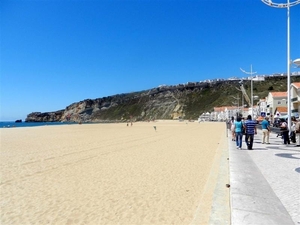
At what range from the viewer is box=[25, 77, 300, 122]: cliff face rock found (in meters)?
129

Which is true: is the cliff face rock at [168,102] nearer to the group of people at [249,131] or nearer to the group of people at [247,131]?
the group of people at [249,131]

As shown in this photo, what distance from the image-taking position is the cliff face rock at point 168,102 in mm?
129250

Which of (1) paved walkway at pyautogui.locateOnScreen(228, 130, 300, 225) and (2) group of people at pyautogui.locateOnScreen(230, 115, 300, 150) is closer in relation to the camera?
(1) paved walkway at pyautogui.locateOnScreen(228, 130, 300, 225)

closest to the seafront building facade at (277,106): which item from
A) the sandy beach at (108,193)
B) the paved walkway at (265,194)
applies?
the paved walkway at (265,194)

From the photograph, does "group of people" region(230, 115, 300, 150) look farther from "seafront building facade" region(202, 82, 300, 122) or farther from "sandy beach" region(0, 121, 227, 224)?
"seafront building facade" region(202, 82, 300, 122)

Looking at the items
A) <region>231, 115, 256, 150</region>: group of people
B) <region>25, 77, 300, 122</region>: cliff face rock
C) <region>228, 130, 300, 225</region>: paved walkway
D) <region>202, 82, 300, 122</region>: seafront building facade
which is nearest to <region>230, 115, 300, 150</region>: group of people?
<region>231, 115, 256, 150</region>: group of people

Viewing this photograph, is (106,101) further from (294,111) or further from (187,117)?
(294,111)

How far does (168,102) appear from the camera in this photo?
154 metres

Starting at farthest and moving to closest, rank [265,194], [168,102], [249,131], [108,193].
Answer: [168,102]
[249,131]
[108,193]
[265,194]

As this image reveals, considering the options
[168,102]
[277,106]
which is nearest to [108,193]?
[277,106]

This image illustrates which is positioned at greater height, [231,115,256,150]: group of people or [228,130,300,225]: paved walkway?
[231,115,256,150]: group of people

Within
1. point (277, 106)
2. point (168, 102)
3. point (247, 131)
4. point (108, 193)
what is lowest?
point (108, 193)

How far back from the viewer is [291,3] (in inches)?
667

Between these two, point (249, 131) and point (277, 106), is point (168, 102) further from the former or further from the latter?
point (249, 131)
